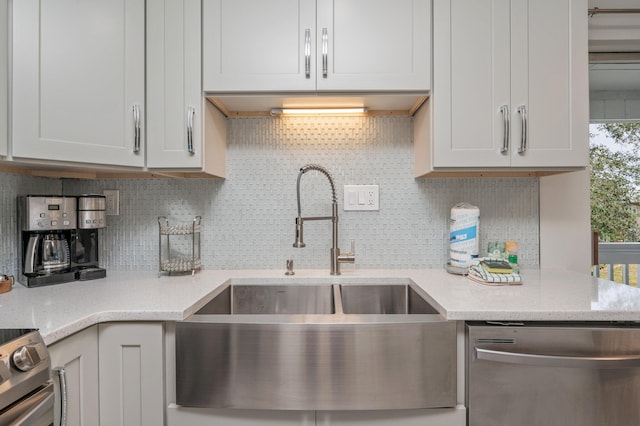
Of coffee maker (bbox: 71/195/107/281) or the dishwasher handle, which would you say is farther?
coffee maker (bbox: 71/195/107/281)

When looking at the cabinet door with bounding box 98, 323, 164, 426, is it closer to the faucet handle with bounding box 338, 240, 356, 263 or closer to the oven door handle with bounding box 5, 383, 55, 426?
the oven door handle with bounding box 5, 383, 55, 426

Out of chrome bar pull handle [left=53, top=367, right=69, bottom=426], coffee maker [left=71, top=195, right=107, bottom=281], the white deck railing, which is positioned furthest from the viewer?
the white deck railing

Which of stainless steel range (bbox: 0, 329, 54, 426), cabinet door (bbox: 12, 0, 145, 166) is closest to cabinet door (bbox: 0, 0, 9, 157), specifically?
cabinet door (bbox: 12, 0, 145, 166)

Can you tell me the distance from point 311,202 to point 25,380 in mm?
1229

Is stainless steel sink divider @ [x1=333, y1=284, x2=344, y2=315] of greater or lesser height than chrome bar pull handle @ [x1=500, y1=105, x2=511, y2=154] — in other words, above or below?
below

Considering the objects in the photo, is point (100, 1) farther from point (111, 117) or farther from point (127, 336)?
point (127, 336)


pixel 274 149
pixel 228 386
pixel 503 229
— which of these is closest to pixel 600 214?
pixel 503 229

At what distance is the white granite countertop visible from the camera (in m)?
1.03

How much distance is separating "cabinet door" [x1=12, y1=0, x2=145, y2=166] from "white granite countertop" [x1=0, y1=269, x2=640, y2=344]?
1.63ft

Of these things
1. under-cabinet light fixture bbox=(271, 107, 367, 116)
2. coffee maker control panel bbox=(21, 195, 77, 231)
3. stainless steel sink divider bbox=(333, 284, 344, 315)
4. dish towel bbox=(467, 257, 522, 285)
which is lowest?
stainless steel sink divider bbox=(333, 284, 344, 315)

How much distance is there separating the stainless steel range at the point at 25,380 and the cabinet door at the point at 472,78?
1413 millimetres

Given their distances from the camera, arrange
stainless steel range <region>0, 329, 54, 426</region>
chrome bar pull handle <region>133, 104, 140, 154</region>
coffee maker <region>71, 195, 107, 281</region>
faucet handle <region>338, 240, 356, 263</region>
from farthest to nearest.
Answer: faucet handle <region>338, 240, 356, 263</region> < coffee maker <region>71, 195, 107, 281</region> < chrome bar pull handle <region>133, 104, 140, 154</region> < stainless steel range <region>0, 329, 54, 426</region>

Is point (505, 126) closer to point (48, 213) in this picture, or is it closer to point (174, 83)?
point (174, 83)

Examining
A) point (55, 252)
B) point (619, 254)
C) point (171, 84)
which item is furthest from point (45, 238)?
point (619, 254)
